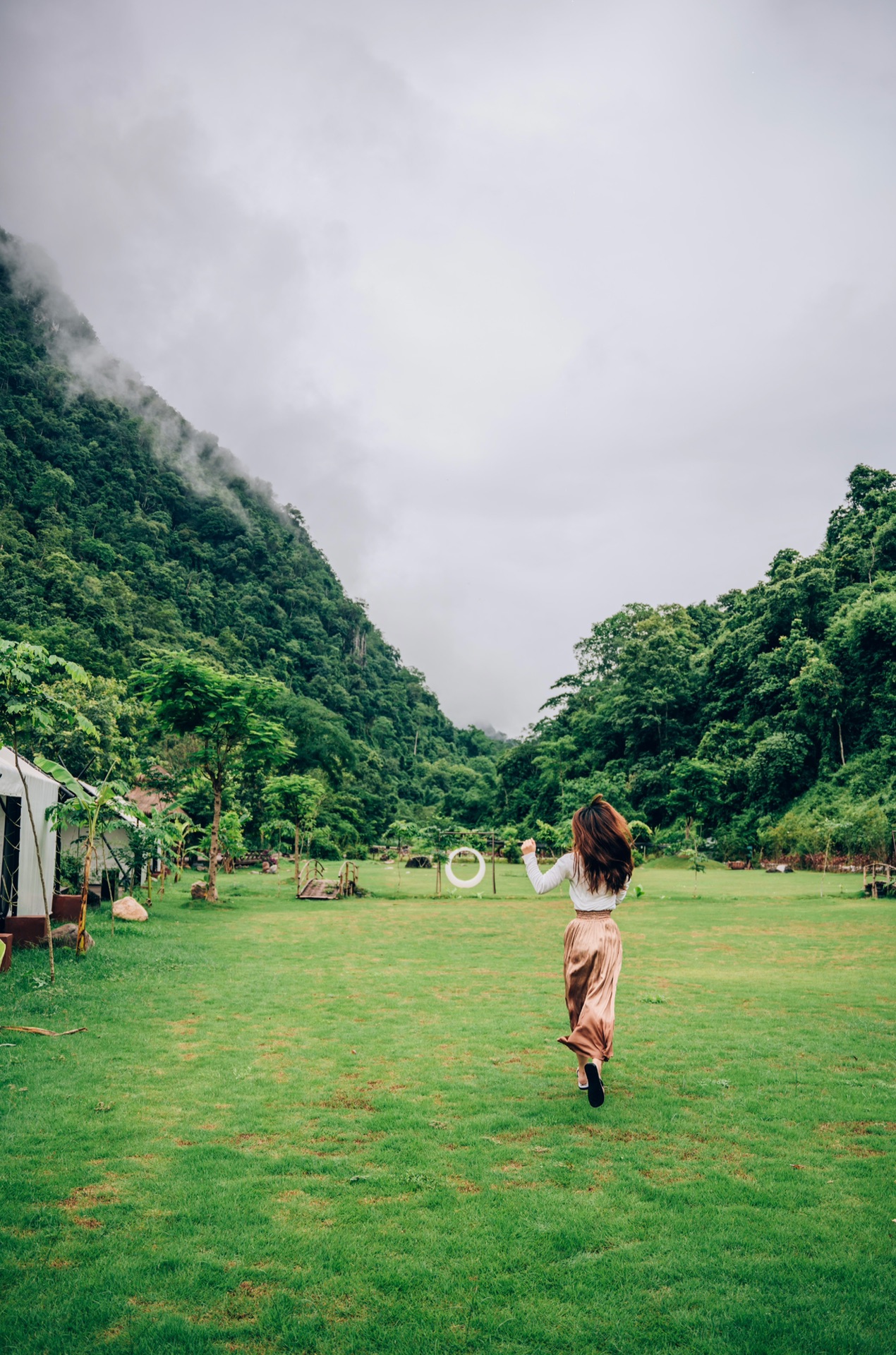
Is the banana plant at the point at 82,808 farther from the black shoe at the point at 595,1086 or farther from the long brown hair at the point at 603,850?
the black shoe at the point at 595,1086

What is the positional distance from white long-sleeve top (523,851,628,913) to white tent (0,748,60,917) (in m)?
9.28

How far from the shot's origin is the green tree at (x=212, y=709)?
19.5m

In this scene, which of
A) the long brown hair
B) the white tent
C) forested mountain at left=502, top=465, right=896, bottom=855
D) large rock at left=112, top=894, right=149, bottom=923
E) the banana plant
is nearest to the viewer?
the long brown hair

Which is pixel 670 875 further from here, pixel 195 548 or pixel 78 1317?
pixel 195 548

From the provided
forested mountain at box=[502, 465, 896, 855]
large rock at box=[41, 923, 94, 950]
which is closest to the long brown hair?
large rock at box=[41, 923, 94, 950]

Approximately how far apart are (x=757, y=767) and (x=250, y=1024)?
4149 centimetres

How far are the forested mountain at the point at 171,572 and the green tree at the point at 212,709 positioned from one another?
53.9 ft

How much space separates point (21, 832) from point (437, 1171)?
1068 centimetres

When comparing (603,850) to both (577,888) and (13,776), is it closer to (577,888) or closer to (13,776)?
(577,888)

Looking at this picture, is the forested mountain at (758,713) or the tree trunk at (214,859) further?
the forested mountain at (758,713)

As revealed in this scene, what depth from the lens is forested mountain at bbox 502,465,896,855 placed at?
38.8m

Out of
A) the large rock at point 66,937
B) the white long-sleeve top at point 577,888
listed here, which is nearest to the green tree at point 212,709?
the large rock at point 66,937

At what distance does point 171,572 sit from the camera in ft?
231

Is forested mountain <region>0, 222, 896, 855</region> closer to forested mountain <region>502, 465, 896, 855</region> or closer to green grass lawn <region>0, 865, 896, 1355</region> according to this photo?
forested mountain <region>502, 465, 896, 855</region>
